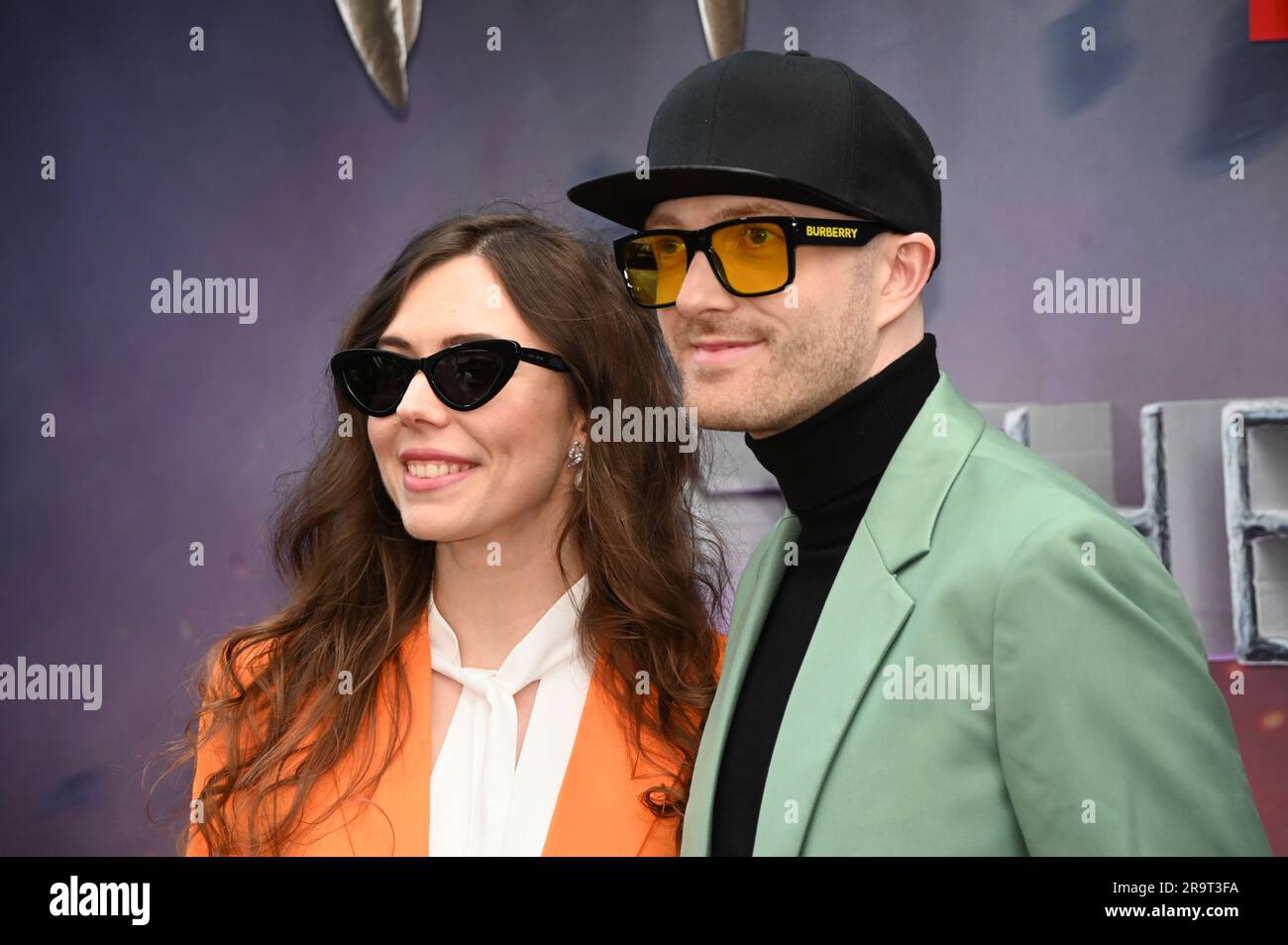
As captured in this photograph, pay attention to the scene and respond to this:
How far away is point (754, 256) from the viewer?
1.92 metres

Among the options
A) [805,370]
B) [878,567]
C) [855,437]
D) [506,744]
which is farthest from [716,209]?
[506,744]

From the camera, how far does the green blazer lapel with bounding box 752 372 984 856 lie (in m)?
1.70

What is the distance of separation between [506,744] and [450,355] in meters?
0.77

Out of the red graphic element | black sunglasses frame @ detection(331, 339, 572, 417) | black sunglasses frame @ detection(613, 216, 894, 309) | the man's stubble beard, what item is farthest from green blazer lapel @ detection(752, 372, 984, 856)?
the red graphic element

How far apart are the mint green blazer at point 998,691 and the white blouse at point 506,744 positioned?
0.71 metres

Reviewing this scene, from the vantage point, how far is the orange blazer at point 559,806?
228 centimetres

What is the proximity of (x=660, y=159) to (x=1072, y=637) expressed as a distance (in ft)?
3.25

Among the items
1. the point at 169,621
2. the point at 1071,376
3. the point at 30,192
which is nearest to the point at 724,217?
the point at 1071,376

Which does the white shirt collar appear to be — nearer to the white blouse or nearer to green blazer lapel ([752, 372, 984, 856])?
the white blouse

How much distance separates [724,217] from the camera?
6.38 ft

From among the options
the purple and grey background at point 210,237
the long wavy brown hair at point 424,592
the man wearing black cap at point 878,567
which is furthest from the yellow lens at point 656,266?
the purple and grey background at point 210,237

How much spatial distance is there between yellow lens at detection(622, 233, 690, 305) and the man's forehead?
0.03 metres

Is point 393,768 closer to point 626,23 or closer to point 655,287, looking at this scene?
point 655,287

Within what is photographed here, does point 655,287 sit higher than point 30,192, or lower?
lower
